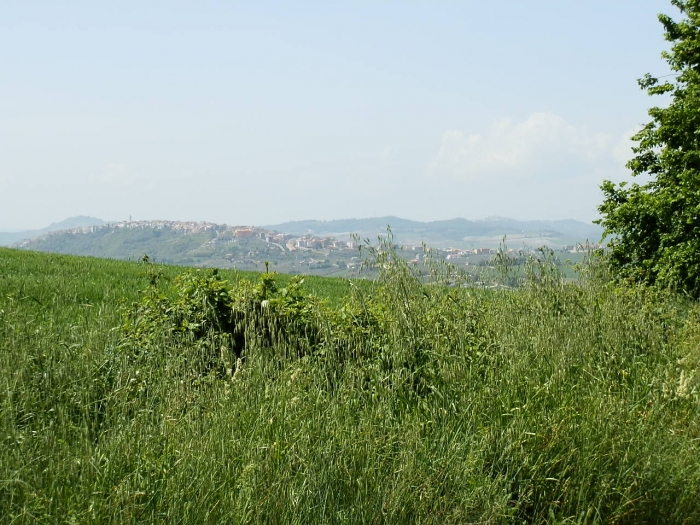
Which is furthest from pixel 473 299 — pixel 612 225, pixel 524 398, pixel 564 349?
pixel 612 225

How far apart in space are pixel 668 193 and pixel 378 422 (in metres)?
12.1

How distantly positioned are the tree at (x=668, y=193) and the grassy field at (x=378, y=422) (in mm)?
8195

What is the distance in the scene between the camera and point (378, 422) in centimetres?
387

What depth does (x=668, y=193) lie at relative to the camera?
1366 centimetres

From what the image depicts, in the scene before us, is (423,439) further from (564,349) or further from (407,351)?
(564,349)

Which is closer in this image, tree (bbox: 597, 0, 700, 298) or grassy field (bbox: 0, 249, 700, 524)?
grassy field (bbox: 0, 249, 700, 524)

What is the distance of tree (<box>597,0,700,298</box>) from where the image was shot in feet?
42.4

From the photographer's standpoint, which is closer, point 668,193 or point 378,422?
point 378,422

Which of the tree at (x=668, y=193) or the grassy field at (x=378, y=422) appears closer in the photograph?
the grassy field at (x=378, y=422)

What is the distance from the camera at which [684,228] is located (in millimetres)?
13289

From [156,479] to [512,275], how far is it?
376 cm

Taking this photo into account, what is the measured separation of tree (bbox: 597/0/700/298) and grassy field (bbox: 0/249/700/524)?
8.19 metres

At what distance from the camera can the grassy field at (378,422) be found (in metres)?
2.99

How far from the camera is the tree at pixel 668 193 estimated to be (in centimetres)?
1293
